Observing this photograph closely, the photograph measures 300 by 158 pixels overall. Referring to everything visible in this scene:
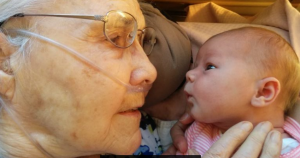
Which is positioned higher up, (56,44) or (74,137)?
(56,44)

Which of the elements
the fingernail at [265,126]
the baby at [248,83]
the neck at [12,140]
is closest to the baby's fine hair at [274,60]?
the baby at [248,83]

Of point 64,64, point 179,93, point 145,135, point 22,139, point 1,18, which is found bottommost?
point 145,135

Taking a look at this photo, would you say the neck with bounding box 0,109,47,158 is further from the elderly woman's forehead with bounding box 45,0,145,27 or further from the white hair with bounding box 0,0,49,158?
the elderly woman's forehead with bounding box 45,0,145,27

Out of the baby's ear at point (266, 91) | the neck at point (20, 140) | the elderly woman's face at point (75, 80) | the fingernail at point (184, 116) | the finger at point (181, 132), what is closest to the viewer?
the elderly woman's face at point (75, 80)

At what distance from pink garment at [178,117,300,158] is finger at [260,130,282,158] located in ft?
0.71

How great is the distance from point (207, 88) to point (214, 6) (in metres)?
1.05

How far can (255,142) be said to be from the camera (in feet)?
3.63

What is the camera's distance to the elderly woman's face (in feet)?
3.11

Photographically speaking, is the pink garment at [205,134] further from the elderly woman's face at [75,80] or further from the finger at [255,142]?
the elderly woman's face at [75,80]

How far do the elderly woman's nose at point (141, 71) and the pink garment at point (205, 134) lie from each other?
1.51ft

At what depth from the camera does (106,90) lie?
99 cm

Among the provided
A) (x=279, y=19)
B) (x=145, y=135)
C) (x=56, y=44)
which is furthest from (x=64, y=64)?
(x=279, y=19)

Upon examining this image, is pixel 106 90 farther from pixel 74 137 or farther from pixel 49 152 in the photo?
pixel 49 152

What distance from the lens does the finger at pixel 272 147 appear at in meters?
1.08
